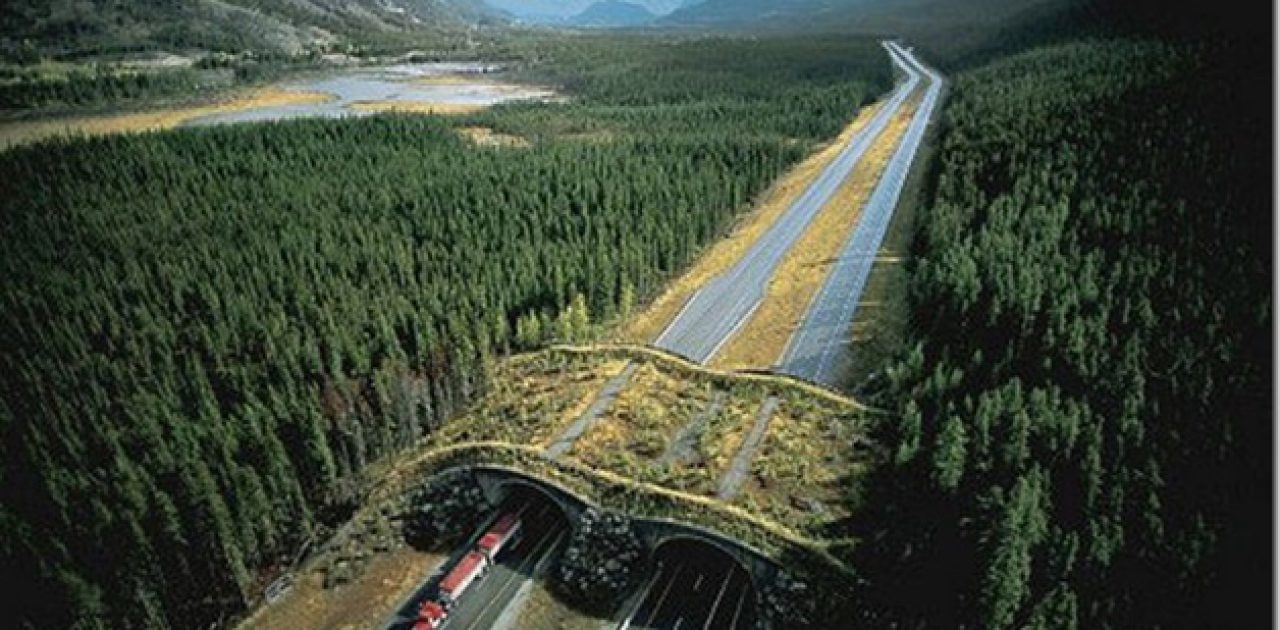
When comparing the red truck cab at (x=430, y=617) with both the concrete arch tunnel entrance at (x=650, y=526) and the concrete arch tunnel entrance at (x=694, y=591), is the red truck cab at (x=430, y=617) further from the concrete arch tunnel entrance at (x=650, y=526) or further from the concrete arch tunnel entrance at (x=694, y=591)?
the concrete arch tunnel entrance at (x=694, y=591)

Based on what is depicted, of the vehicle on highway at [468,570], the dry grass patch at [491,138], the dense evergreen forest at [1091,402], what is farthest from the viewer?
the dry grass patch at [491,138]

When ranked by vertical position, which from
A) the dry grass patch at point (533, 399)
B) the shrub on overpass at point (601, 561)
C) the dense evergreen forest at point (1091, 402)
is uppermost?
the dense evergreen forest at point (1091, 402)

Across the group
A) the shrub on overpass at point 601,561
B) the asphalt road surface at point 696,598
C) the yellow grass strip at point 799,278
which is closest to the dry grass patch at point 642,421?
the shrub on overpass at point 601,561

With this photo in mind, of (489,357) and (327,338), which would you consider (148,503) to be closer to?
(327,338)

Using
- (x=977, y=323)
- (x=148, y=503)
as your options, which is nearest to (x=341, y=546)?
(x=148, y=503)

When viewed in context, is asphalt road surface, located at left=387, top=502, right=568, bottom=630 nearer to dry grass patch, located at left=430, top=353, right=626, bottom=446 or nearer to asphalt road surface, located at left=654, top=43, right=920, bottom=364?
dry grass patch, located at left=430, top=353, right=626, bottom=446

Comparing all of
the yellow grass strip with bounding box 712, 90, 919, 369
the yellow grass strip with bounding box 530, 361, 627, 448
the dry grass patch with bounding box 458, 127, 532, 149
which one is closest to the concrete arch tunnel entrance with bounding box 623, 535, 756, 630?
the yellow grass strip with bounding box 530, 361, 627, 448
